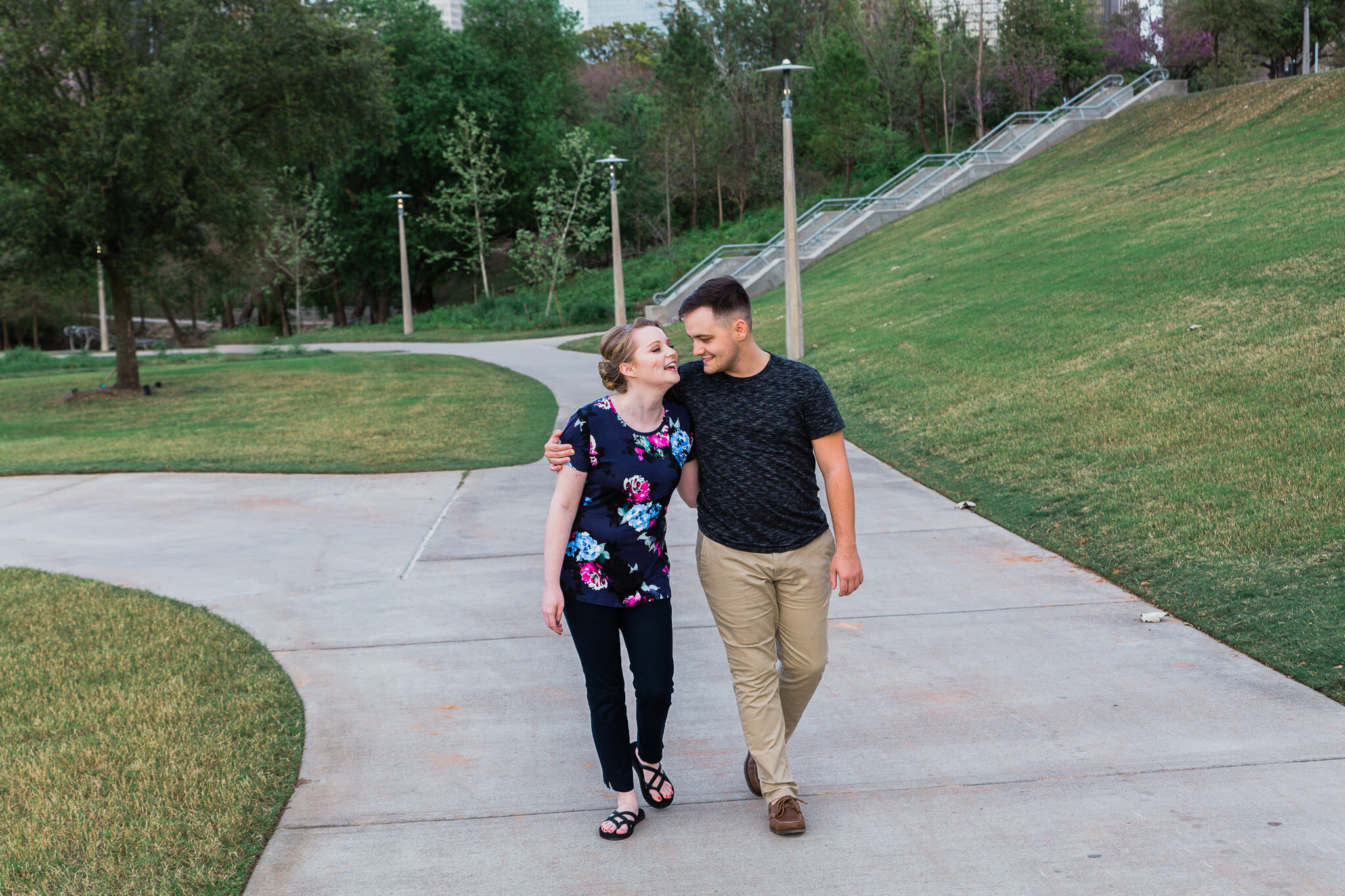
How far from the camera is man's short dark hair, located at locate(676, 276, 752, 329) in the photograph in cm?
350

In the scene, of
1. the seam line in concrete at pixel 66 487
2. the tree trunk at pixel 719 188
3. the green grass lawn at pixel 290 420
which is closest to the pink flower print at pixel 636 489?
the green grass lawn at pixel 290 420

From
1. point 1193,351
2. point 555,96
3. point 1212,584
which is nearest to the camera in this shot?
point 1212,584

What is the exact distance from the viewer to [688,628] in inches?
238

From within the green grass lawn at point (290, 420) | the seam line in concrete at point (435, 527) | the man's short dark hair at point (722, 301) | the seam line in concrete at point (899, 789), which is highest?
the man's short dark hair at point (722, 301)

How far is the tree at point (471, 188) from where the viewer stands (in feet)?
155

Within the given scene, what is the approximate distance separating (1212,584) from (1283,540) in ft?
2.34

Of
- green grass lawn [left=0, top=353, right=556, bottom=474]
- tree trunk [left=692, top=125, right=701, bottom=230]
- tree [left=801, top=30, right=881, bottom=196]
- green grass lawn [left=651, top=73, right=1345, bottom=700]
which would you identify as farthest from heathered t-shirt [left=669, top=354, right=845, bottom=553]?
tree trunk [left=692, top=125, right=701, bottom=230]

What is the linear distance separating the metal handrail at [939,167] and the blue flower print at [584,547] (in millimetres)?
33901

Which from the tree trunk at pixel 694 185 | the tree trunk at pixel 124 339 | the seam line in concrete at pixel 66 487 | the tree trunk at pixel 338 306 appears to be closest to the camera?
the seam line in concrete at pixel 66 487

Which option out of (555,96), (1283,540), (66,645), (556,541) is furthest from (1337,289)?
(555,96)

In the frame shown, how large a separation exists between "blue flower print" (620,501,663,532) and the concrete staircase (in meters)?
32.8

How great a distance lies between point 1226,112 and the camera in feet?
91.8

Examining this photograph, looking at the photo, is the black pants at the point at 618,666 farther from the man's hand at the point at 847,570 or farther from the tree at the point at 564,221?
the tree at the point at 564,221

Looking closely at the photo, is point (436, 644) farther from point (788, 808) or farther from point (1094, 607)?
point (1094, 607)
